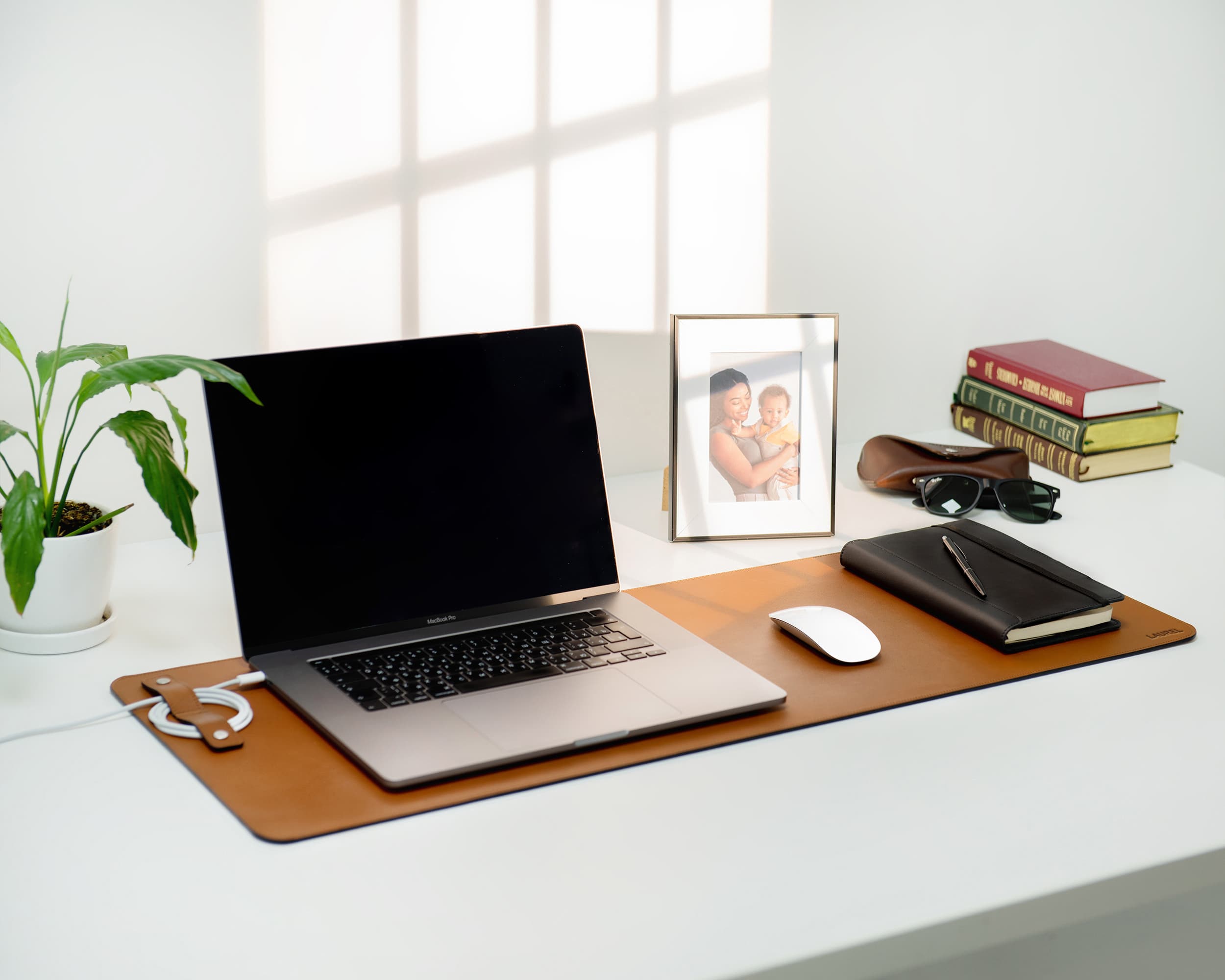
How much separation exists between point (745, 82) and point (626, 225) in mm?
247

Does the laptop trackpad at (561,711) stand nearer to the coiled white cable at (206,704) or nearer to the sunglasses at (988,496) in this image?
the coiled white cable at (206,704)

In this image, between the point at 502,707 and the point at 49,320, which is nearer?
the point at 502,707

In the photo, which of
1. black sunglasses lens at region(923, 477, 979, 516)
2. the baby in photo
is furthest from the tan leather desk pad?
black sunglasses lens at region(923, 477, 979, 516)

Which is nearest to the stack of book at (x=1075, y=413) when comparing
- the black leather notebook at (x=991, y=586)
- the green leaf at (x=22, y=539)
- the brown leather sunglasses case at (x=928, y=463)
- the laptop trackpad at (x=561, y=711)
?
the brown leather sunglasses case at (x=928, y=463)

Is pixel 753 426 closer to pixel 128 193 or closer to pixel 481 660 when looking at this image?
pixel 481 660

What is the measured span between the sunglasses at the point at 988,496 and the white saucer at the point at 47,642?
0.97 meters

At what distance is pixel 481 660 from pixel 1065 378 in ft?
3.31

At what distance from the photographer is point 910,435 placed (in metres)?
1.83

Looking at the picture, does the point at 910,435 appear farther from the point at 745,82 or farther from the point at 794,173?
the point at 745,82

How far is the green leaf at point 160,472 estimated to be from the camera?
40.0 inches

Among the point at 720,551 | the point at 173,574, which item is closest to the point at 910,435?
the point at 720,551

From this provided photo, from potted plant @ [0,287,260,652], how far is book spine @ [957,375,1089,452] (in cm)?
112

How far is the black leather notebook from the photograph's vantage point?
1.13 m

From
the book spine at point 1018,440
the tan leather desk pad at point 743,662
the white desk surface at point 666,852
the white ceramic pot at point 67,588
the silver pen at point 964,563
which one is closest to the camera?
the white desk surface at point 666,852
